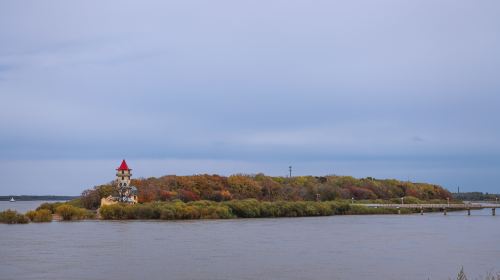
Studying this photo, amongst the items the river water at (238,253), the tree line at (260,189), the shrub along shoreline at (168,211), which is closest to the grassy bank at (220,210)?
the shrub along shoreline at (168,211)

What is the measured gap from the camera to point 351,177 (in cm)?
12344

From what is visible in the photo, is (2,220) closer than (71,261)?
No

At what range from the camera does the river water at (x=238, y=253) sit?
2584cm

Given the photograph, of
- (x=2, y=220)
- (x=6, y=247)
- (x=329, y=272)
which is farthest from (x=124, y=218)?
(x=329, y=272)

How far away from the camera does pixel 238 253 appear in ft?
107

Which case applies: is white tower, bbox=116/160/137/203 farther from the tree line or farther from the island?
the tree line

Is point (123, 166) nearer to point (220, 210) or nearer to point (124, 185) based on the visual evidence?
point (124, 185)

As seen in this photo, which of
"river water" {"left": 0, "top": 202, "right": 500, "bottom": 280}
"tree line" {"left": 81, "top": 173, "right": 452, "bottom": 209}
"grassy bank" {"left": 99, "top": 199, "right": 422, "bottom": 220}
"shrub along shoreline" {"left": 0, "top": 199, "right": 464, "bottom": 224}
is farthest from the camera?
"tree line" {"left": 81, "top": 173, "right": 452, "bottom": 209}

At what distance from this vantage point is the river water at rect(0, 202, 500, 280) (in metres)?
25.8

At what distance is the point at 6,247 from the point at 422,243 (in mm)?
23332

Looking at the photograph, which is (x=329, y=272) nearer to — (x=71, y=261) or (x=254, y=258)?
(x=254, y=258)

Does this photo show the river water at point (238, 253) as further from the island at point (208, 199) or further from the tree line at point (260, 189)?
the tree line at point (260, 189)

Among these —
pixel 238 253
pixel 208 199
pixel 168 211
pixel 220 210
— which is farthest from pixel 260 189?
pixel 238 253

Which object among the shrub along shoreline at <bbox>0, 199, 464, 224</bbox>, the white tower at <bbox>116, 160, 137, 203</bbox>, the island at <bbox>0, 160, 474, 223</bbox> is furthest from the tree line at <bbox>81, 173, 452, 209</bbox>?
the shrub along shoreline at <bbox>0, 199, 464, 224</bbox>
